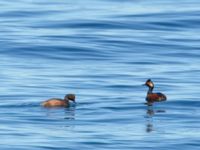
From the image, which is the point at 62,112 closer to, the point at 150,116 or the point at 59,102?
the point at 59,102

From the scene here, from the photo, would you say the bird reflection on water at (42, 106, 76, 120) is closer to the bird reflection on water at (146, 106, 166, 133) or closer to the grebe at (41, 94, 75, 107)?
the grebe at (41, 94, 75, 107)

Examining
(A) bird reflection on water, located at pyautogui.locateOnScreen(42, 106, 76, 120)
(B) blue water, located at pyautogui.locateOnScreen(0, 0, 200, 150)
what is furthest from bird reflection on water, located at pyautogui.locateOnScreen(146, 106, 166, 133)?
(A) bird reflection on water, located at pyautogui.locateOnScreen(42, 106, 76, 120)

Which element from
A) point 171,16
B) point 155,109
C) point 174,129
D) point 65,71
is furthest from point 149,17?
point 174,129

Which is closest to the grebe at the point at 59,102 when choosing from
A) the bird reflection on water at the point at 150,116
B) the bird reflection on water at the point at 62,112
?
the bird reflection on water at the point at 62,112

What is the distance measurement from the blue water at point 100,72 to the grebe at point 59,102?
20 centimetres

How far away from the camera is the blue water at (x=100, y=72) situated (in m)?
23.5

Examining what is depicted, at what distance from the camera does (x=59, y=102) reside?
26.8 metres

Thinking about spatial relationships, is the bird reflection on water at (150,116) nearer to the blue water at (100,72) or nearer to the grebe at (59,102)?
the blue water at (100,72)

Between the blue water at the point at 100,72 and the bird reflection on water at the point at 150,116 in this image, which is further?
the bird reflection on water at the point at 150,116

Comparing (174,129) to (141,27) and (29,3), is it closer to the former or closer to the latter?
(141,27)

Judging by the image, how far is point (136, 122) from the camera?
25.0 meters

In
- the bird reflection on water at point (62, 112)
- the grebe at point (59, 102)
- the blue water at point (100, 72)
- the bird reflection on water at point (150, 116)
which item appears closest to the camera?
the blue water at point (100, 72)

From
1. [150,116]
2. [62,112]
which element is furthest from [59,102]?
[150,116]

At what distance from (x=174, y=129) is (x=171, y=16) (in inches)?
927
